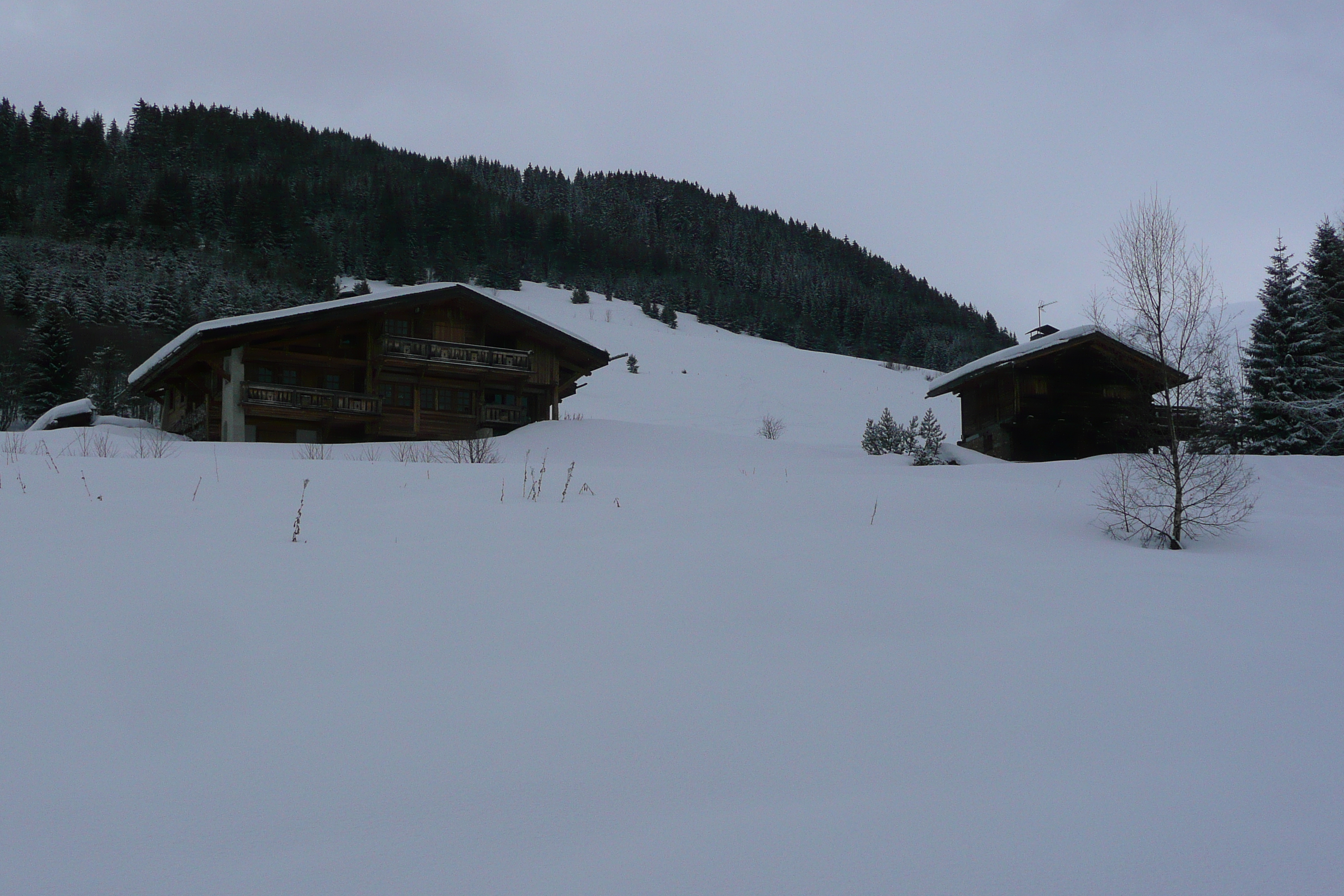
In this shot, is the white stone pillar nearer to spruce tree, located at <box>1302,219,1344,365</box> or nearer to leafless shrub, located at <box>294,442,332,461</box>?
leafless shrub, located at <box>294,442,332,461</box>

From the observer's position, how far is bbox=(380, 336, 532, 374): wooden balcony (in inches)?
1053

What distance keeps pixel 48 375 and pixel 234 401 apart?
90.8 ft

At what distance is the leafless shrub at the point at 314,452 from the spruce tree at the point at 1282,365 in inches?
1115

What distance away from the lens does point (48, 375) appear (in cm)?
4353

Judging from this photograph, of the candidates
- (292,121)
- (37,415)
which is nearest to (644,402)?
(37,415)

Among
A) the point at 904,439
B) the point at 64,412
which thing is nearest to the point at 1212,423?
the point at 904,439

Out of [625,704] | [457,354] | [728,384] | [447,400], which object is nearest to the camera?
[625,704]

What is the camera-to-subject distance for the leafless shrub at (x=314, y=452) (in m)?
16.6

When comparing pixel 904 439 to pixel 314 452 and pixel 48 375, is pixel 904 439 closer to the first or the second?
pixel 314 452

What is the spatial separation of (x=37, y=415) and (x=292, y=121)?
351ft

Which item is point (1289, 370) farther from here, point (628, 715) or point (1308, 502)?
point (628, 715)

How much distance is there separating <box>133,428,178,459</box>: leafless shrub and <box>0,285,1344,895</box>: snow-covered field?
25.4 feet

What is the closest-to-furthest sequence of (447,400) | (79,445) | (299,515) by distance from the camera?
(299,515) → (79,445) → (447,400)

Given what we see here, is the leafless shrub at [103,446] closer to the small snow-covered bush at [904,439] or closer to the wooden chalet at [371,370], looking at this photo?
the wooden chalet at [371,370]
